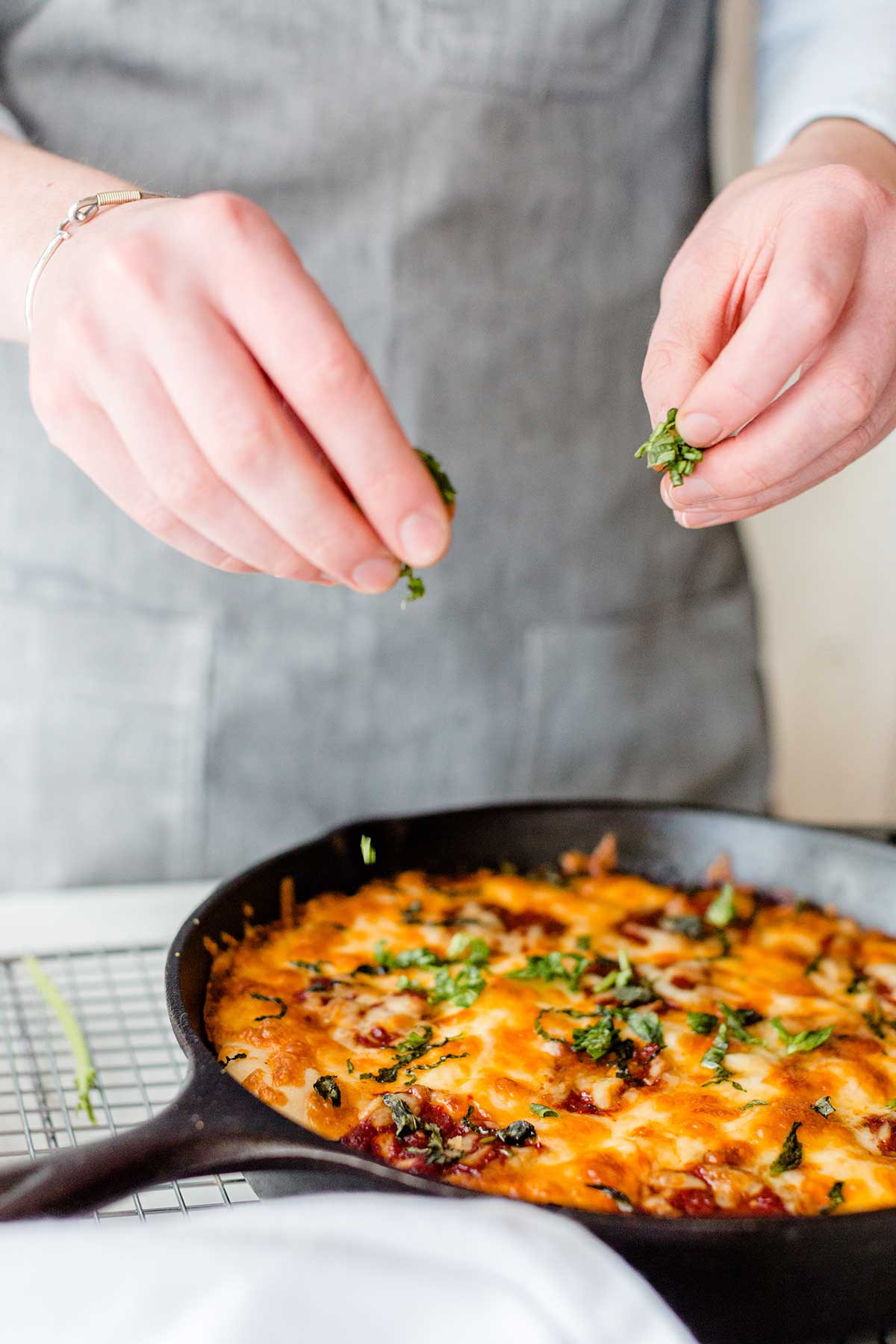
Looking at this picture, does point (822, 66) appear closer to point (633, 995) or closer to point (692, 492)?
point (692, 492)

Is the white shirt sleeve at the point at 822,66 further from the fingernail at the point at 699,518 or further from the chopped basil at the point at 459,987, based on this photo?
the chopped basil at the point at 459,987

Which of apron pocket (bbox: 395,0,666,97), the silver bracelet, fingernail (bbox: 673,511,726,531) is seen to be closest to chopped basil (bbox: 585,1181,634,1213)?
fingernail (bbox: 673,511,726,531)

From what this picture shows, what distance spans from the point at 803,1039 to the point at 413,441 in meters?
1.06

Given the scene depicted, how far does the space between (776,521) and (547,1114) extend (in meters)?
2.17

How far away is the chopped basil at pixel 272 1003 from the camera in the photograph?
1.25 meters

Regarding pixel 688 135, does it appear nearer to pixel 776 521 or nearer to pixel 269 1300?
pixel 776 521

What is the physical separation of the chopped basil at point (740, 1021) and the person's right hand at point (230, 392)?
2.09ft

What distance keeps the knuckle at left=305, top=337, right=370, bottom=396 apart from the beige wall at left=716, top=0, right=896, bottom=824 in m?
2.16

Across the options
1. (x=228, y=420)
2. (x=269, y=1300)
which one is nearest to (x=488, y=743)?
(x=228, y=420)

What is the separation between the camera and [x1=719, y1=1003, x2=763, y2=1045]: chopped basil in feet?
4.16

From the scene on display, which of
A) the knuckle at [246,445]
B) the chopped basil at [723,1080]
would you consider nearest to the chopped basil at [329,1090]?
the chopped basil at [723,1080]

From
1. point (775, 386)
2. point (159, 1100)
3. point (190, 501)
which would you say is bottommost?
point (159, 1100)

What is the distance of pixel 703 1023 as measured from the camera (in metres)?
1.27

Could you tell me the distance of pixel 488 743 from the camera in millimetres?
2035
